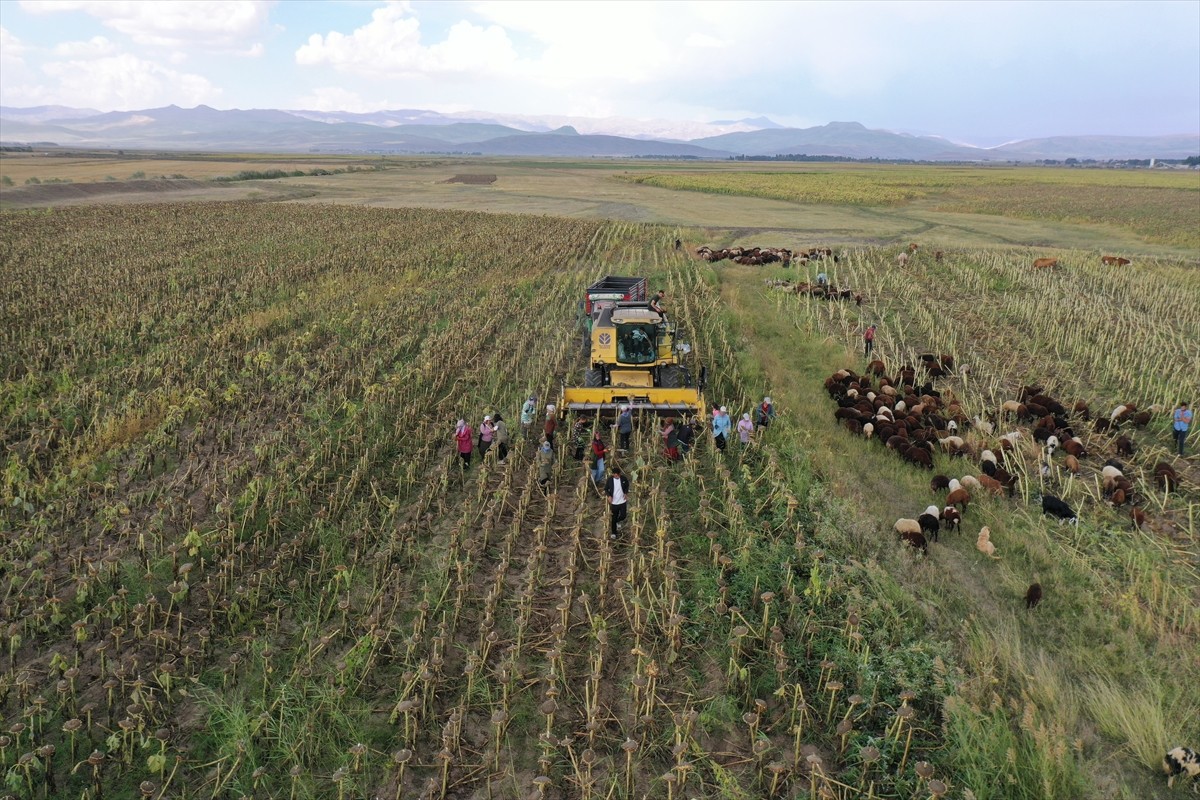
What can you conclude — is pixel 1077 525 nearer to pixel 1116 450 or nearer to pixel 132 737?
pixel 1116 450

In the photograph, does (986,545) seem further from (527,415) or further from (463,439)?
(463,439)

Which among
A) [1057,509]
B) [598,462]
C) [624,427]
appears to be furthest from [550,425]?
[1057,509]

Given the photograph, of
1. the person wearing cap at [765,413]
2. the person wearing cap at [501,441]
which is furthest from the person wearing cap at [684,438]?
the person wearing cap at [501,441]

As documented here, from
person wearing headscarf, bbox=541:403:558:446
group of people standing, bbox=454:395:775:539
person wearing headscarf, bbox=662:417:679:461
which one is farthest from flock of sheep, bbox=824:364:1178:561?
person wearing headscarf, bbox=541:403:558:446

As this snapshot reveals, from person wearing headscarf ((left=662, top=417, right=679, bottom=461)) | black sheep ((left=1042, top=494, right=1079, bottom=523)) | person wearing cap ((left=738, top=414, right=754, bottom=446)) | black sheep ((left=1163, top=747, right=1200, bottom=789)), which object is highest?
person wearing cap ((left=738, top=414, right=754, bottom=446))

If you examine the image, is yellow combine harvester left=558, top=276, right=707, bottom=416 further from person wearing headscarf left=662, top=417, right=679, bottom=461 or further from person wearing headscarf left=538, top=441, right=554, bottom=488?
person wearing headscarf left=538, top=441, right=554, bottom=488

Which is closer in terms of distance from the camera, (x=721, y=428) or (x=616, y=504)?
(x=616, y=504)
